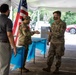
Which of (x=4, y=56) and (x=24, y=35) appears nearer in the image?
(x=4, y=56)

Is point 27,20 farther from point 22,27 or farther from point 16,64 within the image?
point 16,64

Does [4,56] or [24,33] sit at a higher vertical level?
[24,33]

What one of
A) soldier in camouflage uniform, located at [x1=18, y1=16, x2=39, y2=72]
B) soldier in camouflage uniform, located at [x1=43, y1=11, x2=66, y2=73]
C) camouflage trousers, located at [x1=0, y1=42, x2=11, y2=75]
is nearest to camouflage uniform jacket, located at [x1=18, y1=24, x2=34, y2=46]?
soldier in camouflage uniform, located at [x1=18, y1=16, x2=39, y2=72]

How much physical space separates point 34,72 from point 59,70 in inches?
26.8

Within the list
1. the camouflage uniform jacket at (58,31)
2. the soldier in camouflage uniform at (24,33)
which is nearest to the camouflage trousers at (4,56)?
the soldier in camouflage uniform at (24,33)

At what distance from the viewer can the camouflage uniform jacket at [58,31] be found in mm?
4980

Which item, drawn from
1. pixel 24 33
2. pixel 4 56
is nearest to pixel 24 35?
pixel 24 33

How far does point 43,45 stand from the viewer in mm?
7301

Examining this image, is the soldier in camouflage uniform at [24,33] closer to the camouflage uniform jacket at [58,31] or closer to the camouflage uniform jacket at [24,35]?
the camouflage uniform jacket at [24,35]

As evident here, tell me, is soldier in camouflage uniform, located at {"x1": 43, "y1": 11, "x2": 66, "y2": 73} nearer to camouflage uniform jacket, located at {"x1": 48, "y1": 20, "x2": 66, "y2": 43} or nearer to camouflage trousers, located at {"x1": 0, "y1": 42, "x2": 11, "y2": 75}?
camouflage uniform jacket, located at {"x1": 48, "y1": 20, "x2": 66, "y2": 43}

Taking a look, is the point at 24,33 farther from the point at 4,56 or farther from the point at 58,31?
the point at 4,56

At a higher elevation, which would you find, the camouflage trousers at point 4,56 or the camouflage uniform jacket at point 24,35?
the camouflage uniform jacket at point 24,35

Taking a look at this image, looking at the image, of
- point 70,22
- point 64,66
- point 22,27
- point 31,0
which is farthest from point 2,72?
point 70,22

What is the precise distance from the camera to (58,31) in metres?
5.00
